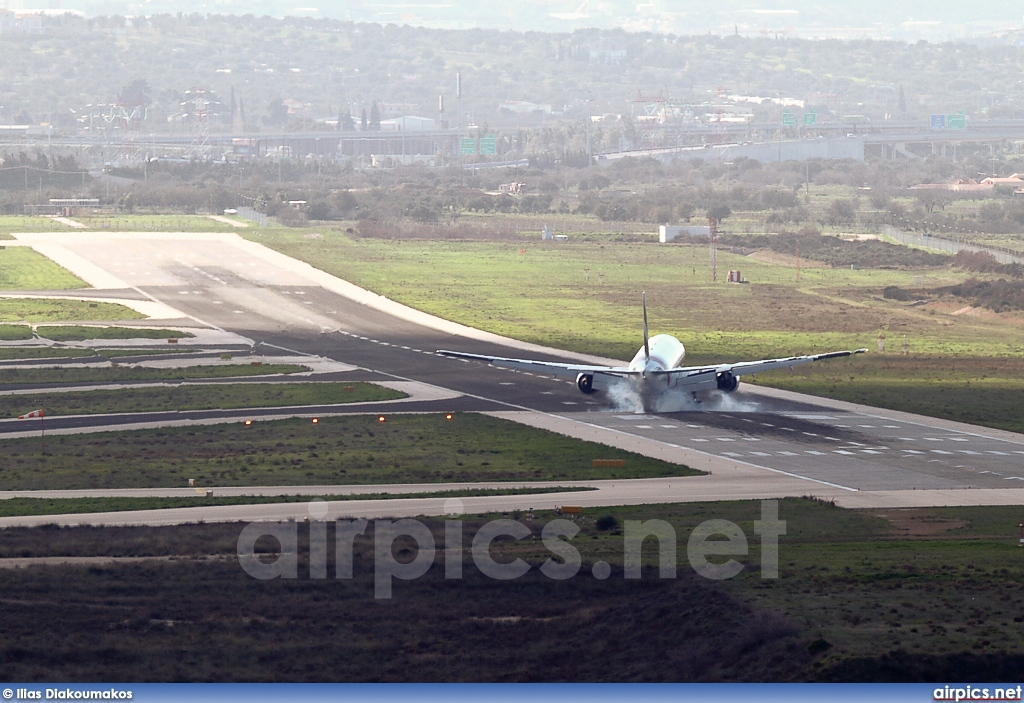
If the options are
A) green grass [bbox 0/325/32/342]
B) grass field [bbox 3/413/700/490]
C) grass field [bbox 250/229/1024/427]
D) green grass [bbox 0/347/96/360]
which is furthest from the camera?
green grass [bbox 0/325/32/342]

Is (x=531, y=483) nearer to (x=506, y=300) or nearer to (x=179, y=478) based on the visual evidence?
(x=179, y=478)

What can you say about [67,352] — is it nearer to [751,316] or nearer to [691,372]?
[691,372]

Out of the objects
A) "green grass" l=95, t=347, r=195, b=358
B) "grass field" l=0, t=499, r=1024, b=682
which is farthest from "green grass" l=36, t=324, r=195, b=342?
"grass field" l=0, t=499, r=1024, b=682

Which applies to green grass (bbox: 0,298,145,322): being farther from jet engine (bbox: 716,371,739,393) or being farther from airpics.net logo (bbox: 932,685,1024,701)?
airpics.net logo (bbox: 932,685,1024,701)

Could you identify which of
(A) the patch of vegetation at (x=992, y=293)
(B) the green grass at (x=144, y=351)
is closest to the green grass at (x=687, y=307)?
Result: (A) the patch of vegetation at (x=992, y=293)

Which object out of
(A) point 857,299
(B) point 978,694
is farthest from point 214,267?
(B) point 978,694

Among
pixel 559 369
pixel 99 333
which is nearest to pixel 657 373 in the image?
pixel 559 369
